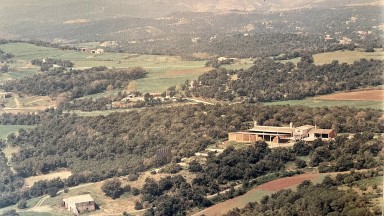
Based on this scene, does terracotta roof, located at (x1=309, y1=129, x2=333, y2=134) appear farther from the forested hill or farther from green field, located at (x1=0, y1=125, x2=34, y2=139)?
green field, located at (x1=0, y1=125, x2=34, y2=139)

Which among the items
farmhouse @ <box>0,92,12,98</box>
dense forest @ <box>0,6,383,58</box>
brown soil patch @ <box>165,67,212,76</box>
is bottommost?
dense forest @ <box>0,6,383,58</box>

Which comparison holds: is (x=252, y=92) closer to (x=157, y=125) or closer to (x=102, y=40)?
(x=157, y=125)

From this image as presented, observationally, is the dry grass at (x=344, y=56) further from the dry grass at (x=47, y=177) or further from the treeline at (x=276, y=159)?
the dry grass at (x=47, y=177)

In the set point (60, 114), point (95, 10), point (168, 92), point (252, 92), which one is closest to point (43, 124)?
point (60, 114)

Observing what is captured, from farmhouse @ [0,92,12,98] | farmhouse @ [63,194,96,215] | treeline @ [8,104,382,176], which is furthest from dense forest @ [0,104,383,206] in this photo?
farmhouse @ [0,92,12,98]

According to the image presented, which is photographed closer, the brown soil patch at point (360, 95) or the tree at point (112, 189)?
the tree at point (112, 189)

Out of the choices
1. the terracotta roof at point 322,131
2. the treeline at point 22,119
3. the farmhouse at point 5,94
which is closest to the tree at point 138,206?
the terracotta roof at point 322,131

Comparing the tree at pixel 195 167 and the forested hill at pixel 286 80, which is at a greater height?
the forested hill at pixel 286 80
